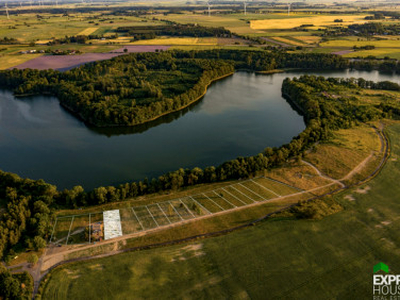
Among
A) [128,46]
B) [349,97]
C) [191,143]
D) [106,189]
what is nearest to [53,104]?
[191,143]

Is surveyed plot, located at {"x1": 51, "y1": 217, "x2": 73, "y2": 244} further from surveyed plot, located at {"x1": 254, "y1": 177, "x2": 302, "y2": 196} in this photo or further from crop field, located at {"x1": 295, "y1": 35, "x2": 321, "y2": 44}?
crop field, located at {"x1": 295, "y1": 35, "x2": 321, "y2": 44}

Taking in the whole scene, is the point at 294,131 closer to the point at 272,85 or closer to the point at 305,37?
the point at 272,85

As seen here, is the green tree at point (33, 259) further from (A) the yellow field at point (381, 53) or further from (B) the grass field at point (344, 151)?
(A) the yellow field at point (381, 53)

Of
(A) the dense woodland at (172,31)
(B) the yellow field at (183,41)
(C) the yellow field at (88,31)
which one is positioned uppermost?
(C) the yellow field at (88,31)

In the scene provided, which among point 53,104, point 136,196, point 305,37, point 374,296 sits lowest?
point 374,296

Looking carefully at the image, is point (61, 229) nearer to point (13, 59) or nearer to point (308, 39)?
point (13, 59)

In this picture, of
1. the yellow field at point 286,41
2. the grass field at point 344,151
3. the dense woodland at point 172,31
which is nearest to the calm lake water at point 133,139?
the grass field at point 344,151

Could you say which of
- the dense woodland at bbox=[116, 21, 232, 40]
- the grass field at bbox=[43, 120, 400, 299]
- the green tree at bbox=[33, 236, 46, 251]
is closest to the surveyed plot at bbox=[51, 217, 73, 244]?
the green tree at bbox=[33, 236, 46, 251]

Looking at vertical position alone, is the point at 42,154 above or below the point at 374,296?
above
